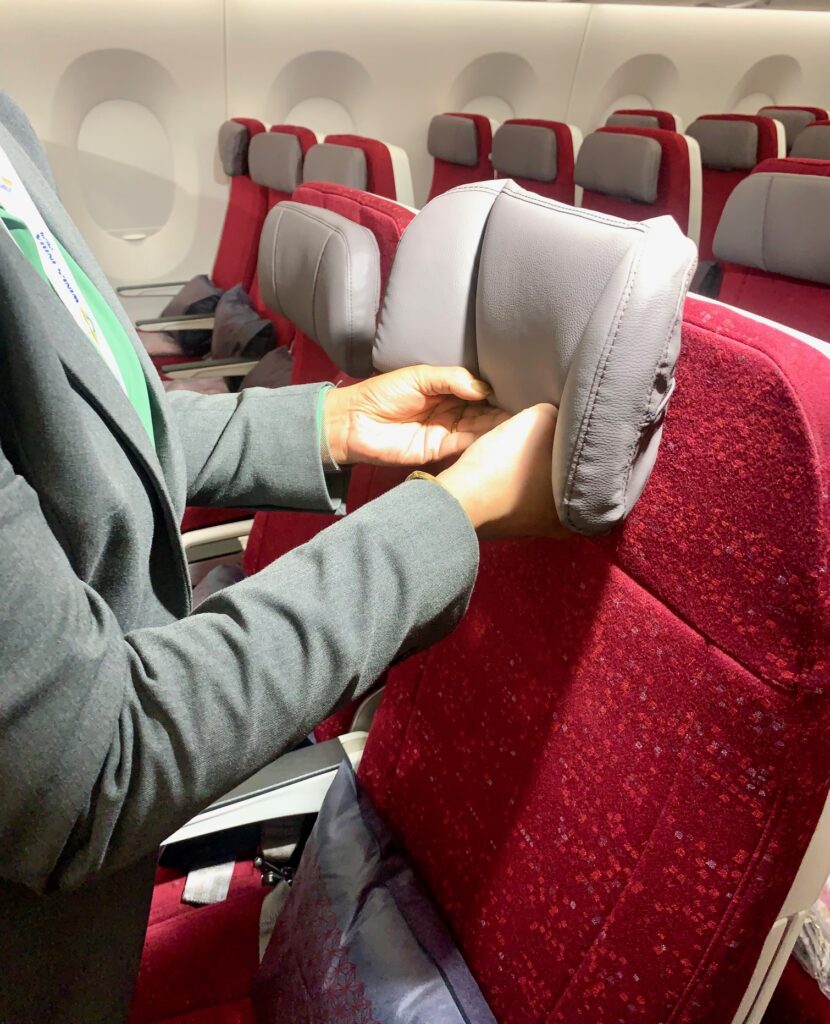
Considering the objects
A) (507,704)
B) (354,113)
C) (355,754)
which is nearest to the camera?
(507,704)

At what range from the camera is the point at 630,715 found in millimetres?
630

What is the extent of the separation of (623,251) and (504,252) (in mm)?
126

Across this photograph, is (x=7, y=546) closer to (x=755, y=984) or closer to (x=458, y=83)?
(x=755, y=984)

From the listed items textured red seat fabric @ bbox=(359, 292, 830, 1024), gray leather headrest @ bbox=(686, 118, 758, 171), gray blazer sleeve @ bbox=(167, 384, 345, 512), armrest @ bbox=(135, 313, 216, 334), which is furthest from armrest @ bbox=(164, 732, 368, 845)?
gray leather headrest @ bbox=(686, 118, 758, 171)

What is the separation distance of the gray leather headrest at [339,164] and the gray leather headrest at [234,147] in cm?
85

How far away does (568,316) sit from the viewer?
0.56 metres

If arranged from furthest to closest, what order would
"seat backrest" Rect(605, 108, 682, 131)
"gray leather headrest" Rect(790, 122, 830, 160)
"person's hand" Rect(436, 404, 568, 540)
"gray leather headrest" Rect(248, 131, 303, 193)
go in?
"seat backrest" Rect(605, 108, 682, 131) < "gray leather headrest" Rect(790, 122, 830, 160) < "gray leather headrest" Rect(248, 131, 303, 193) < "person's hand" Rect(436, 404, 568, 540)

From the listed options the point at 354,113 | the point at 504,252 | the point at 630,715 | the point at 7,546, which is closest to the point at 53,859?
the point at 7,546

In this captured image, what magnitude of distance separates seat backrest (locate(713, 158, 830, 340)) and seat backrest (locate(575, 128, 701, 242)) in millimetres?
667

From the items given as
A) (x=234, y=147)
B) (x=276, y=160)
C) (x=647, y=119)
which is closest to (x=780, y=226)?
(x=276, y=160)

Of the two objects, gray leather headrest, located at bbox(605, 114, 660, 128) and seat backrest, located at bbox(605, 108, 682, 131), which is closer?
seat backrest, located at bbox(605, 108, 682, 131)

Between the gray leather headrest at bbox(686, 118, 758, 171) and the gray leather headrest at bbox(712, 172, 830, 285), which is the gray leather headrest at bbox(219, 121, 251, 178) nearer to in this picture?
the gray leather headrest at bbox(686, 118, 758, 171)

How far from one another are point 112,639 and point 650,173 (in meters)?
2.74

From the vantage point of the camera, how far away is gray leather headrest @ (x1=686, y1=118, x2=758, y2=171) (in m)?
3.31
